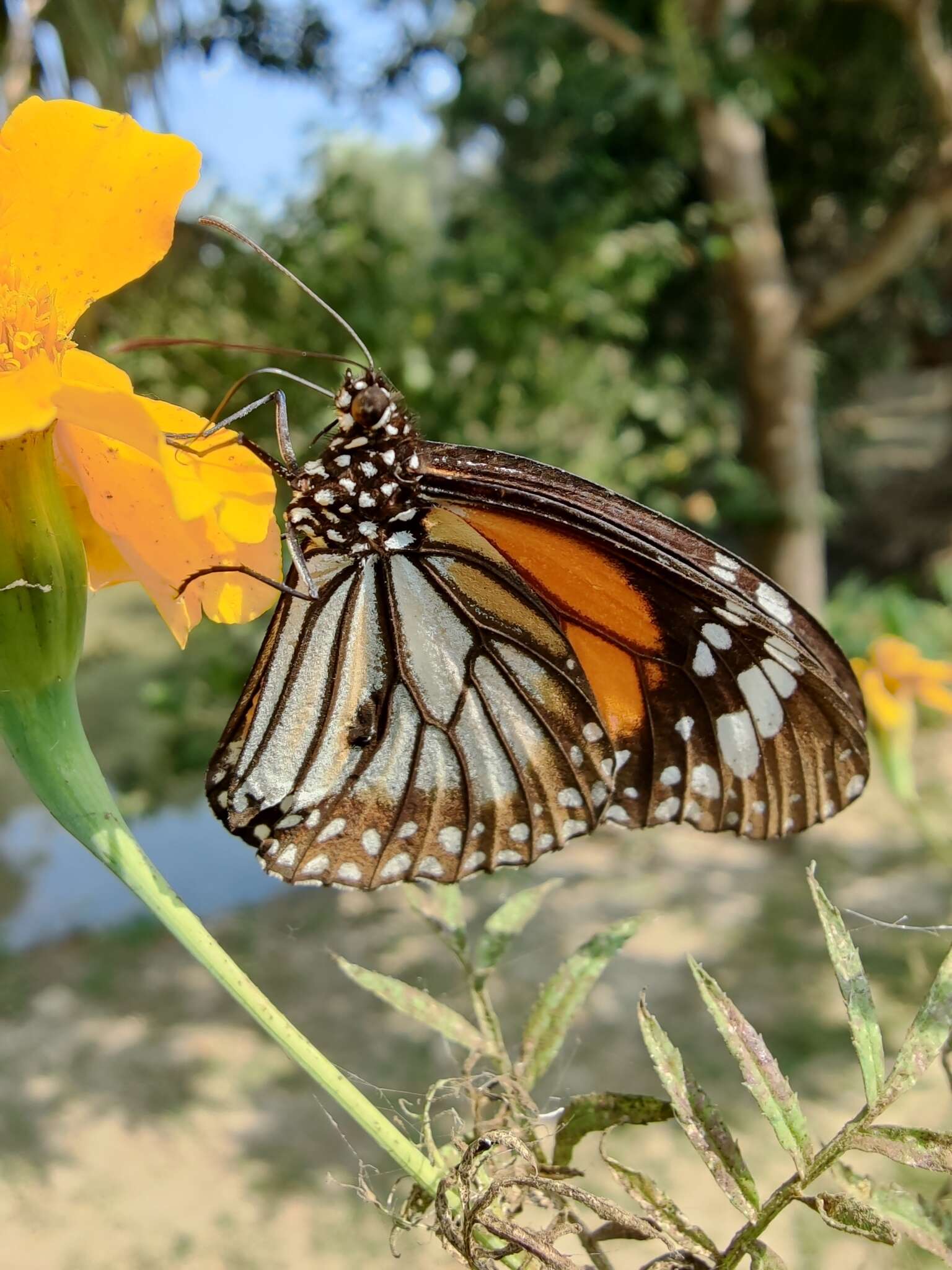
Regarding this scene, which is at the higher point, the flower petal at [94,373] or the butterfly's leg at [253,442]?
the butterfly's leg at [253,442]

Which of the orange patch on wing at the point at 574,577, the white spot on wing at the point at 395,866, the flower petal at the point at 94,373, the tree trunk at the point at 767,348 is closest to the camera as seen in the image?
the flower petal at the point at 94,373

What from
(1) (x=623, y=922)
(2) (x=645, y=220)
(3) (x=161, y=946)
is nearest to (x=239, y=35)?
(2) (x=645, y=220)

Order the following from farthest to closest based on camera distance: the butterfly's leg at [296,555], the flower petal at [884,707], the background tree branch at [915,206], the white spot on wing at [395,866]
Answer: the background tree branch at [915,206]
the flower petal at [884,707]
the white spot on wing at [395,866]
the butterfly's leg at [296,555]

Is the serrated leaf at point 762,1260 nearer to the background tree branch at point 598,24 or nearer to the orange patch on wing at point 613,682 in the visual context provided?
the orange patch on wing at point 613,682

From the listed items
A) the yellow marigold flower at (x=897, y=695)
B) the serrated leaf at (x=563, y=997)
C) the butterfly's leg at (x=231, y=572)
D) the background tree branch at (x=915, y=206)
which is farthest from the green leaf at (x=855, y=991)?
the background tree branch at (x=915, y=206)

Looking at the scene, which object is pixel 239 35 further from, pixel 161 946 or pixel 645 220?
pixel 161 946

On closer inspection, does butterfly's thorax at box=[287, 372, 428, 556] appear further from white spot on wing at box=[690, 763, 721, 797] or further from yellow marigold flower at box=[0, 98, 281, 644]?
white spot on wing at box=[690, 763, 721, 797]
